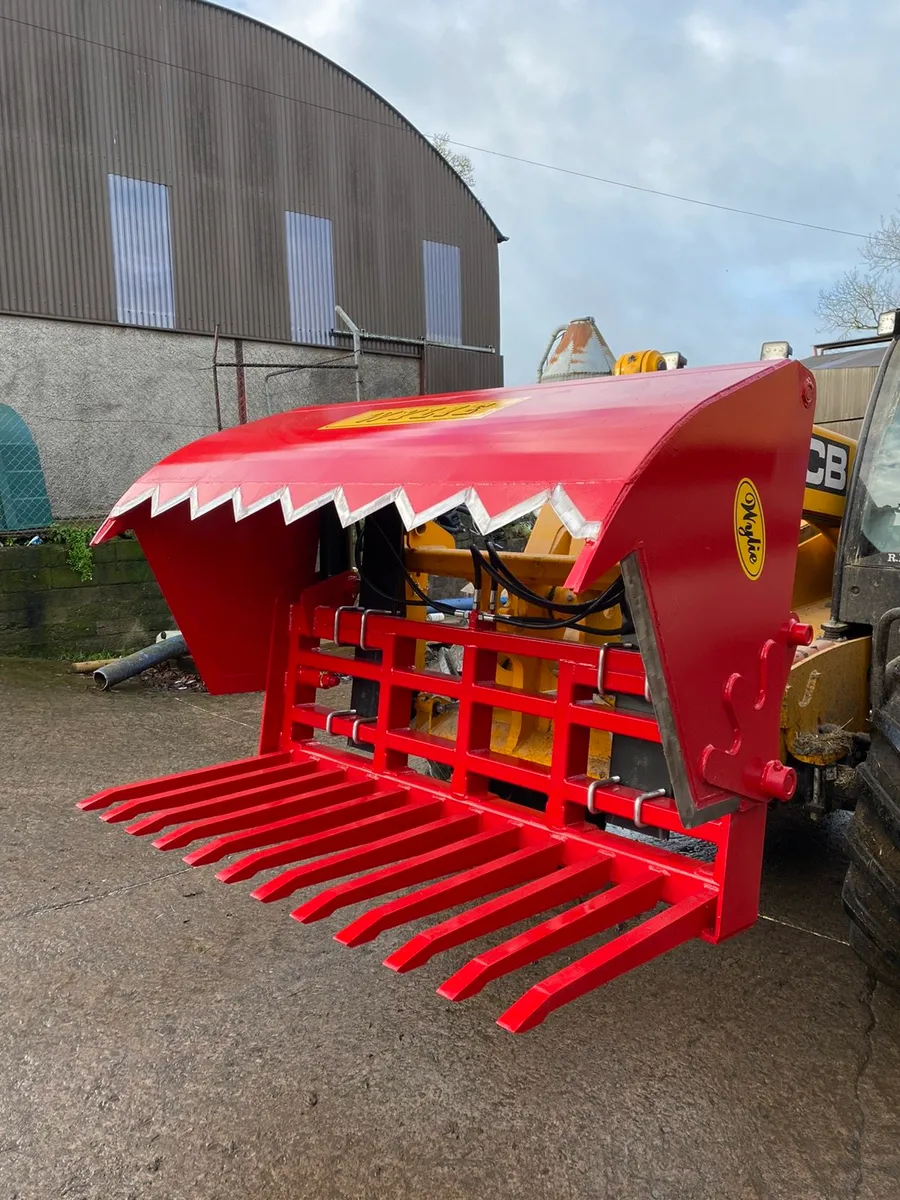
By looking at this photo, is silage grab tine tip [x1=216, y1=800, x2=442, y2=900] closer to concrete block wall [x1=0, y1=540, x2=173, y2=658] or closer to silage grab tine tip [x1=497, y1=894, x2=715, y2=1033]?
silage grab tine tip [x1=497, y1=894, x2=715, y2=1033]

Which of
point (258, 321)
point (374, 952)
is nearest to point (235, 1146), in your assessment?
point (374, 952)

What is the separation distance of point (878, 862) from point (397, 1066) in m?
1.36

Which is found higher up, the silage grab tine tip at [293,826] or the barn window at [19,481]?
the barn window at [19,481]

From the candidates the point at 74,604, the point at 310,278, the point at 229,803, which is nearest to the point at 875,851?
the point at 229,803

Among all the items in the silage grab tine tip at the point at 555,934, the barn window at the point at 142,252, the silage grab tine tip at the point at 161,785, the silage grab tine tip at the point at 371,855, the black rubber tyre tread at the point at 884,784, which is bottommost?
the silage grab tine tip at the point at 161,785

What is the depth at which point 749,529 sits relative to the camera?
221 centimetres

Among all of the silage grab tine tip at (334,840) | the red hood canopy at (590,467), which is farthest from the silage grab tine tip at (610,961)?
the silage grab tine tip at (334,840)

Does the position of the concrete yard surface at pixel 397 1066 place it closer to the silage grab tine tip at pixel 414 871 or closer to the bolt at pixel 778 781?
the silage grab tine tip at pixel 414 871

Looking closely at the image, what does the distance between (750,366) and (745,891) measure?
128 cm

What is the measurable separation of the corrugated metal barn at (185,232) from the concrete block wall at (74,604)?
64cm

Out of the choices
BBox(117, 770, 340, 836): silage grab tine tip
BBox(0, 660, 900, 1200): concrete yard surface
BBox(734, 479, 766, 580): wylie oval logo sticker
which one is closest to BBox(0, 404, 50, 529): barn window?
BBox(0, 660, 900, 1200): concrete yard surface

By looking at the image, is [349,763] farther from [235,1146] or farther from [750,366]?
[750,366]

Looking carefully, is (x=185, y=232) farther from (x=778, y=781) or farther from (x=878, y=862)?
(x=878, y=862)

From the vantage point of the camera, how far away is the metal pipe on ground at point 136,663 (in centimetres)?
722
